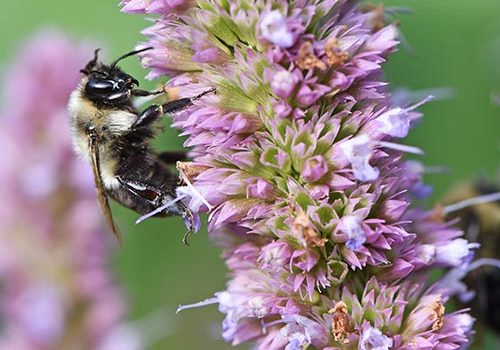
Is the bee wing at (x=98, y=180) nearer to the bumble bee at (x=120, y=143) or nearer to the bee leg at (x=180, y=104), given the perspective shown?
the bumble bee at (x=120, y=143)

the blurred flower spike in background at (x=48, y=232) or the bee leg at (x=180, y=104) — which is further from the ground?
the bee leg at (x=180, y=104)

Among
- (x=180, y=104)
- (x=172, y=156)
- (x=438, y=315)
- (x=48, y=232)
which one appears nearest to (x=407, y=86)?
(x=48, y=232)

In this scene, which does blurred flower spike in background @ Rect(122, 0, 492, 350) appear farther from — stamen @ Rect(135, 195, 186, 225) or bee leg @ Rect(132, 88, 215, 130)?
stamen @ Rect(135, 195, 186, 225)

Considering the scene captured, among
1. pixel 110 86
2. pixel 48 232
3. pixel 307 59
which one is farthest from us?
pixel 48 232

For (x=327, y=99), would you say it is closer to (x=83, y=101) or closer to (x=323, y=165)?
(x=323, y=165)

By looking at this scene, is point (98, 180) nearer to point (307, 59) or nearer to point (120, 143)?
point (120, 143)

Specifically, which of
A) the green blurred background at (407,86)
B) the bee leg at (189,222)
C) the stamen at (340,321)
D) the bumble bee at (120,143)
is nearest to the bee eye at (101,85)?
the bumble bee at (120,143)

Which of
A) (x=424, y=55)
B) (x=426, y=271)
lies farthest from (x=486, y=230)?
(x=424, y=55)
